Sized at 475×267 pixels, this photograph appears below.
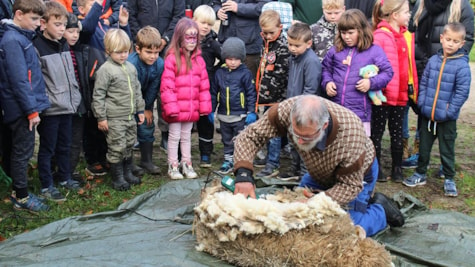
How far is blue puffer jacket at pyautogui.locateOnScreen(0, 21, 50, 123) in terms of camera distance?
14.9 feet

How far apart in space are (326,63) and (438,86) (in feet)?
3.79

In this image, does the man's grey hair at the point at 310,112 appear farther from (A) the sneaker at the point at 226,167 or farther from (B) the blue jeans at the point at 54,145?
(A) the sneaker at the point at 226,167

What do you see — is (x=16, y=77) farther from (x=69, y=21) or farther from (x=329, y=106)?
(x=329, y=106)

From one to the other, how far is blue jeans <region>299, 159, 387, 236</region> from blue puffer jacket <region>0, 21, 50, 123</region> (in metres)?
2.41

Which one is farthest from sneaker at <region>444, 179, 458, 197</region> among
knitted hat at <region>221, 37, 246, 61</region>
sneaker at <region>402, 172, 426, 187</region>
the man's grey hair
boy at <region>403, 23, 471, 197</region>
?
the man's grey hair

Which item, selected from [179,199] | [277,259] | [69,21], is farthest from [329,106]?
[69,21]

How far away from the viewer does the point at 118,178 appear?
557 cm

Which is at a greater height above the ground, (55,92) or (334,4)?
(334,4)

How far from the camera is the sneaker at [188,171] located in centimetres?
603

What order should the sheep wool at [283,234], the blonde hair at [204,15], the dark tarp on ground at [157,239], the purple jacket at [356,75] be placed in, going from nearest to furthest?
1. the sheep wool at [283,234]
2. the dark tarp on ground at [157,239]
3. the purple jacket at [356,75]
4. the blonde hair at [204,15]

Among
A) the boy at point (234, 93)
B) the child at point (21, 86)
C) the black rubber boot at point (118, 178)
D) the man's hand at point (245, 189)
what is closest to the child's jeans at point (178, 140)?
the boy at point (234, 93)

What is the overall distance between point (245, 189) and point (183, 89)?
2431 millimetres

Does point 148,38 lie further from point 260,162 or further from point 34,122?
point 260,162

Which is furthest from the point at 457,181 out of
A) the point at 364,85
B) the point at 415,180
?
the point at 364,85
